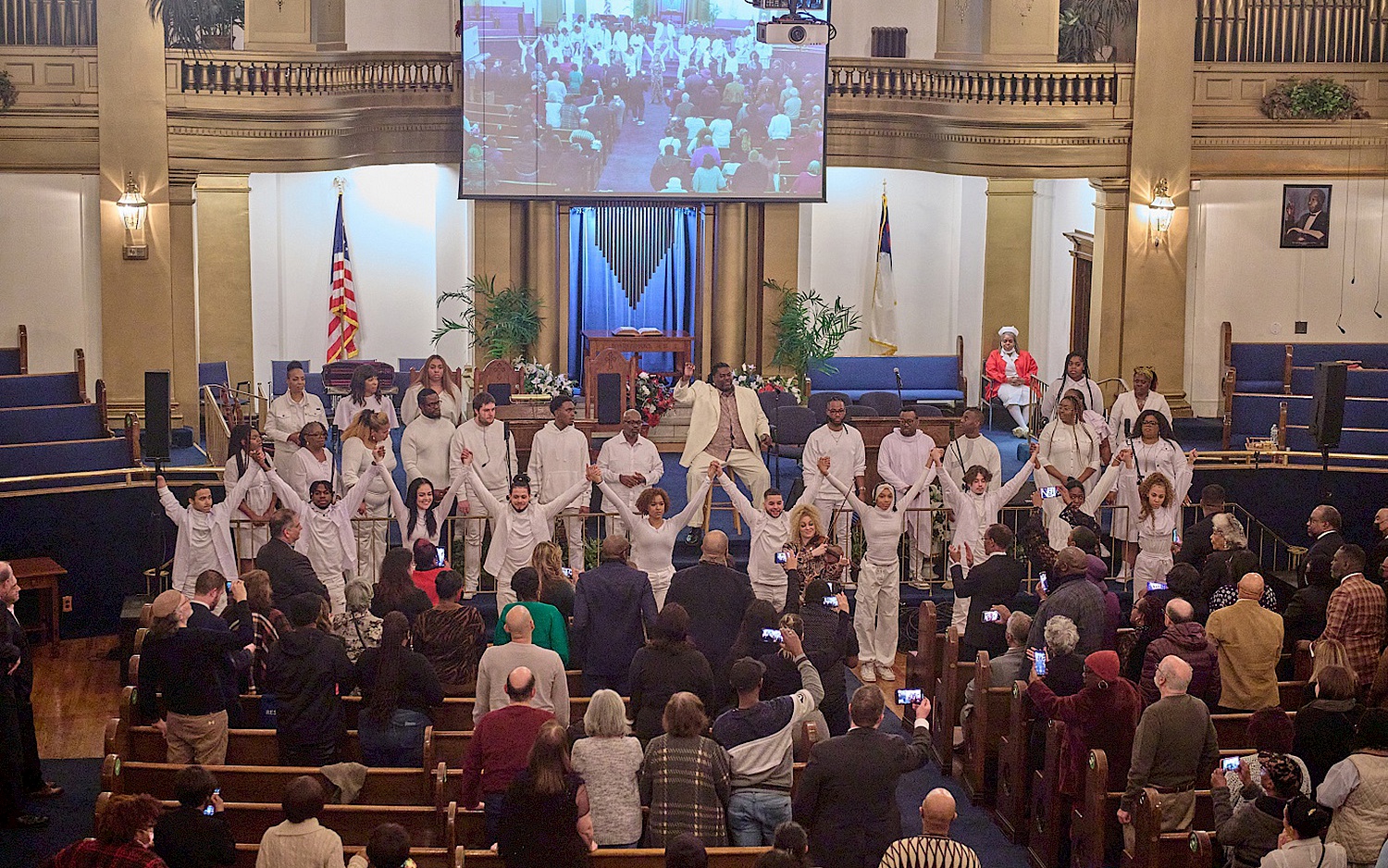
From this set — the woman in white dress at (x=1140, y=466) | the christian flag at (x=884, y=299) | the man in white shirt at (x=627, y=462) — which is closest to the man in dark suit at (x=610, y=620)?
the man in white shirt at (x=627, y=462)

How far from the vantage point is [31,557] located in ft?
48.0

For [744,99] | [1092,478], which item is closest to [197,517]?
[1092,478]

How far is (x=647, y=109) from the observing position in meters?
19.3

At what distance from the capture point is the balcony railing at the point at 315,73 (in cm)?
1827

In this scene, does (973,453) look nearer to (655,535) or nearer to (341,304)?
(655,535)

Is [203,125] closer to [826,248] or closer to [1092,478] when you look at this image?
[826,248]

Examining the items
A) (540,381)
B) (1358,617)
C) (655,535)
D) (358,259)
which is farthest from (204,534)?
(358,259)

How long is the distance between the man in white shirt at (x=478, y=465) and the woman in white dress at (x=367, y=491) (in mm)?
575

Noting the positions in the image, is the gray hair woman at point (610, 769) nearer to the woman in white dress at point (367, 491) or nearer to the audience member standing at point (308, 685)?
the audience member standing at point (308, 685)

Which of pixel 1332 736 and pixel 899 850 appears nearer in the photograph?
pixel 899 850

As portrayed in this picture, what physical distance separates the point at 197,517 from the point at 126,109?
21.9 ft

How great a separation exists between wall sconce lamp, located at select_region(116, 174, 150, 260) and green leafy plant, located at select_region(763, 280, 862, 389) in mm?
7012

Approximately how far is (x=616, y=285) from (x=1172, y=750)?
1333 cm

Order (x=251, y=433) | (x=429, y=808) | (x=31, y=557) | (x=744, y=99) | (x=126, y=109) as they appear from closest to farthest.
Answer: (x=429, y=808)
(x=251, y=433)
(x=31, y=557)
(x=126, y=109)
(x=744, y=99)
